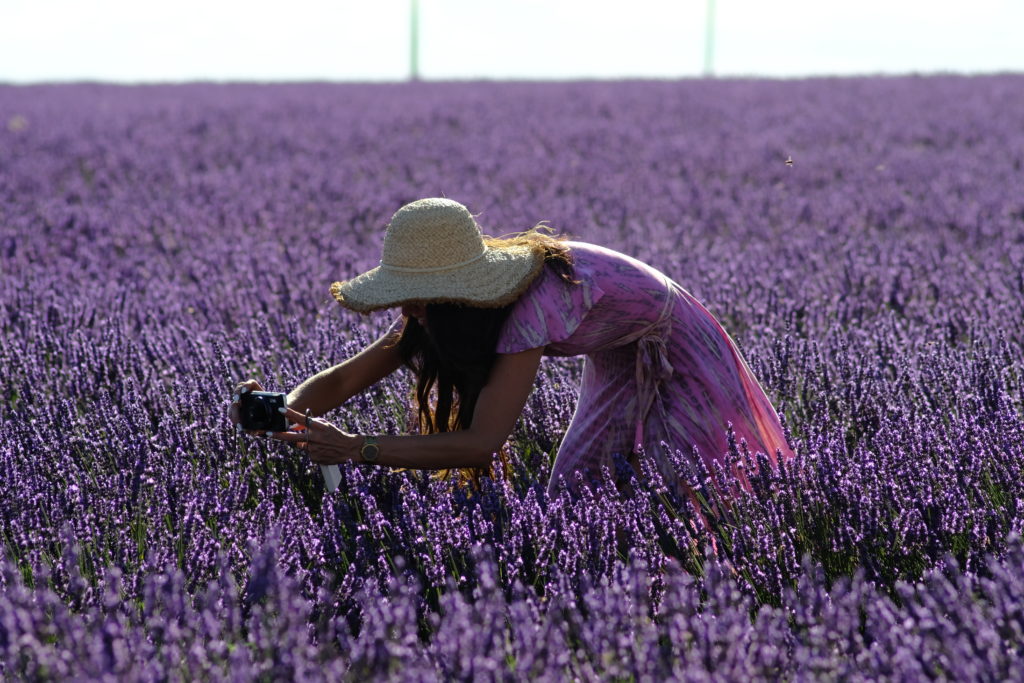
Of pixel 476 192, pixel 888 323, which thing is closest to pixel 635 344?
pixel 888 323

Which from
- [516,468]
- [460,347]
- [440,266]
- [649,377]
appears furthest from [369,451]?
[649,377]

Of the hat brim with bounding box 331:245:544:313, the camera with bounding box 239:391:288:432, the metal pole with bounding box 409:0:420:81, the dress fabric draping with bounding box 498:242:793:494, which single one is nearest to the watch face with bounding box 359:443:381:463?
the camera with bounding box 239:391:288:432

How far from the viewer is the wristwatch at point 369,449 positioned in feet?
6.81

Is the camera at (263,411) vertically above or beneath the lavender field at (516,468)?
above

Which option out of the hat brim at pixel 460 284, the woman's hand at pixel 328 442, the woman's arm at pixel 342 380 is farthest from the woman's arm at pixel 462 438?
the woman's arm at pixel 342 380

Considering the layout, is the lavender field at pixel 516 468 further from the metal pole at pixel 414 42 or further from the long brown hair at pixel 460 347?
the metal pole at pixel 414 42

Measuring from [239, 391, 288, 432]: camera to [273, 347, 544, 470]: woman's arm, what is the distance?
0.03m

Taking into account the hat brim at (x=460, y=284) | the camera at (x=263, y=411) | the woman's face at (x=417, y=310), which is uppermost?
the hat brim at (x=460, y=284)

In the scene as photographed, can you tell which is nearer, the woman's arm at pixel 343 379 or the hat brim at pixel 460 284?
the hat brim at pixel 460 284

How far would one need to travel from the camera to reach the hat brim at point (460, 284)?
2.12 meters

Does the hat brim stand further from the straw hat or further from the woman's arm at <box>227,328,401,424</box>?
the woman's arm at <box>227,328,401,424</box>

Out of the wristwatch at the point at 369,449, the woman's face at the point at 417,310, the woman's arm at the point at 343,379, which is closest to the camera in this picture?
the wristwatch at the point at 369,449

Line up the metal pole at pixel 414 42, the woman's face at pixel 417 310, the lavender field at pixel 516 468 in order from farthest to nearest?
the metal pole at pixel 414 42 < the woman's face at pixel 417 310 < the lavender field at pixel 516 468

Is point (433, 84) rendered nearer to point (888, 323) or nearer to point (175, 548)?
point (888, 323)
